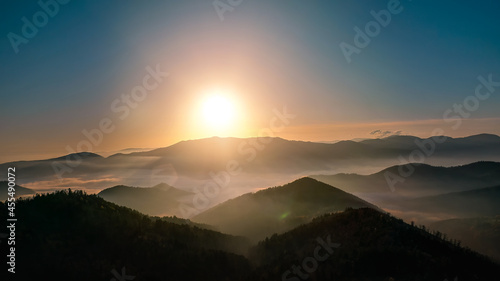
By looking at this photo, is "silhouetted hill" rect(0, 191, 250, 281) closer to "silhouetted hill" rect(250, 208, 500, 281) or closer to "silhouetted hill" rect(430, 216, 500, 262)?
"silhouetted hill" rect(250, 208, 500, 281)

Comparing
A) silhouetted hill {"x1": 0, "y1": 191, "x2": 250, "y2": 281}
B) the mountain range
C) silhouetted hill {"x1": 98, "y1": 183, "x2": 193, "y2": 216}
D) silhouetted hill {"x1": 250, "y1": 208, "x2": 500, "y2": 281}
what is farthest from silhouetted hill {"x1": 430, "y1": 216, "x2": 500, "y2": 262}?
silhouetted hill {"x1": 98, "y1": 183, "x2": 193, "y2": 216}

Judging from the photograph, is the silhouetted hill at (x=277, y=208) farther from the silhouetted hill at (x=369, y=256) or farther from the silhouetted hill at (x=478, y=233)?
the silhouetted hill at (x=478, y=233)

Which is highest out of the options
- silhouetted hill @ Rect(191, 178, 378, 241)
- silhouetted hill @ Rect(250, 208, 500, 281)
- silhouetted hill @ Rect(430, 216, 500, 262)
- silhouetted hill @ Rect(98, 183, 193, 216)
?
silhouetted hill @ Rect(98, 183, 193, 216)

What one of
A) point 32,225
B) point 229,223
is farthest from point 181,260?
point 229,223

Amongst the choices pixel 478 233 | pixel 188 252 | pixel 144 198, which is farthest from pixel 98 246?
pixel 144 198

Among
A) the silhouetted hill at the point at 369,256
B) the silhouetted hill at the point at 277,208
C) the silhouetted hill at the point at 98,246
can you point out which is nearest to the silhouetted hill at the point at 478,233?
the silhouetted hill at the point at 277,208
